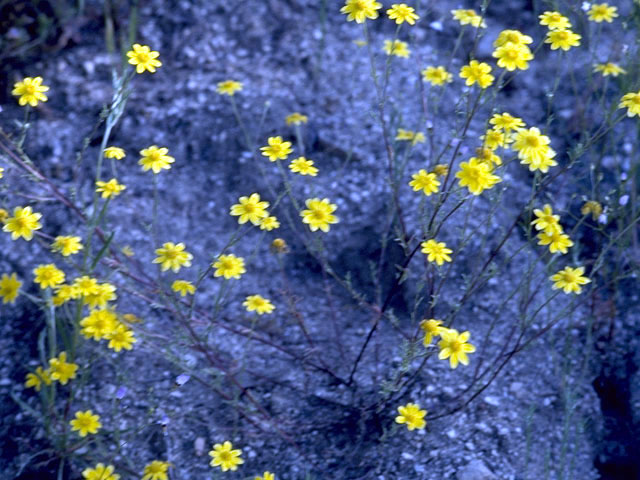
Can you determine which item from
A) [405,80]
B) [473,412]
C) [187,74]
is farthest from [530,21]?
[473,412]

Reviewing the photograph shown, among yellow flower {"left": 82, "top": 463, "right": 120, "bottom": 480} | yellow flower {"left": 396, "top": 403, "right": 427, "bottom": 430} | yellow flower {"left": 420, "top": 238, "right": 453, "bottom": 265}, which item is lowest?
yellow flower {"left": 82, "top": 463, "right": 120, "bottom": 480}

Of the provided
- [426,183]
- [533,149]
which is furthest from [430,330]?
[533,149]

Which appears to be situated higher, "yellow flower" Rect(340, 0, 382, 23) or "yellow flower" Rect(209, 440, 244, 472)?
"yellow flower" Rect(340, 0, 382, 23)

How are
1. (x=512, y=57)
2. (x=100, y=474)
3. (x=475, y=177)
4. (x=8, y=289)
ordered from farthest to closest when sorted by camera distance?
(x=8, y=289)
(x=100, y=474)
(x=512, y=57)
(x=475, y=177)

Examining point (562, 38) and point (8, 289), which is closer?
point (562, 38)

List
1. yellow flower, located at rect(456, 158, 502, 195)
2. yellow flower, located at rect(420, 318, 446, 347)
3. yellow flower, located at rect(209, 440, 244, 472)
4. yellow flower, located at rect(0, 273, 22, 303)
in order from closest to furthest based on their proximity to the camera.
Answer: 1. yellow flower, located at rect(456, 158, 502, 195)
2. yellow flower, located at rect(420, 318, 446, 347)
3. yellow flower, located at rect(209, 440, 244, 472)
4. yellow flower, located at rect(0, 273, 22, 303)

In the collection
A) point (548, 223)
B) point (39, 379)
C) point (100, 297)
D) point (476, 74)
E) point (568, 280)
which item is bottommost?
point (39, 379)

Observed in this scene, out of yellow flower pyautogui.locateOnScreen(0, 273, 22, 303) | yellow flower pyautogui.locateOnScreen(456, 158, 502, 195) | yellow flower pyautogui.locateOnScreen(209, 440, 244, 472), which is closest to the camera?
yellow flower pyautogui.locateOnScreen(456, 158, 502, 195)

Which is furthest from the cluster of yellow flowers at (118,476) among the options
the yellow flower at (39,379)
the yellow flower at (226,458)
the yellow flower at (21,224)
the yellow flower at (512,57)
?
the yellow flower at (512,57)

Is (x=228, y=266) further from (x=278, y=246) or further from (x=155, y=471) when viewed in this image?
(x=155, y=471)

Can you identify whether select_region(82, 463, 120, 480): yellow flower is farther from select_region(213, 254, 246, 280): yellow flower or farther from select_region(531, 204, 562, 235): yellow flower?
select_region(531, 204, 562, 235): yellow flower

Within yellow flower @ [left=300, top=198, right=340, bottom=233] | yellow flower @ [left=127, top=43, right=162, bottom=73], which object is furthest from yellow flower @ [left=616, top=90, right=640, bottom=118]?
yellow flower @ [left=300, top=198, right=340, bottom=233]

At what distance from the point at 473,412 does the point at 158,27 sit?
2051 mm

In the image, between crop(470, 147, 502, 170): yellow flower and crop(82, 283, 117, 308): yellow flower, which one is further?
crop(82, 283, 117, 308): yellow flower
